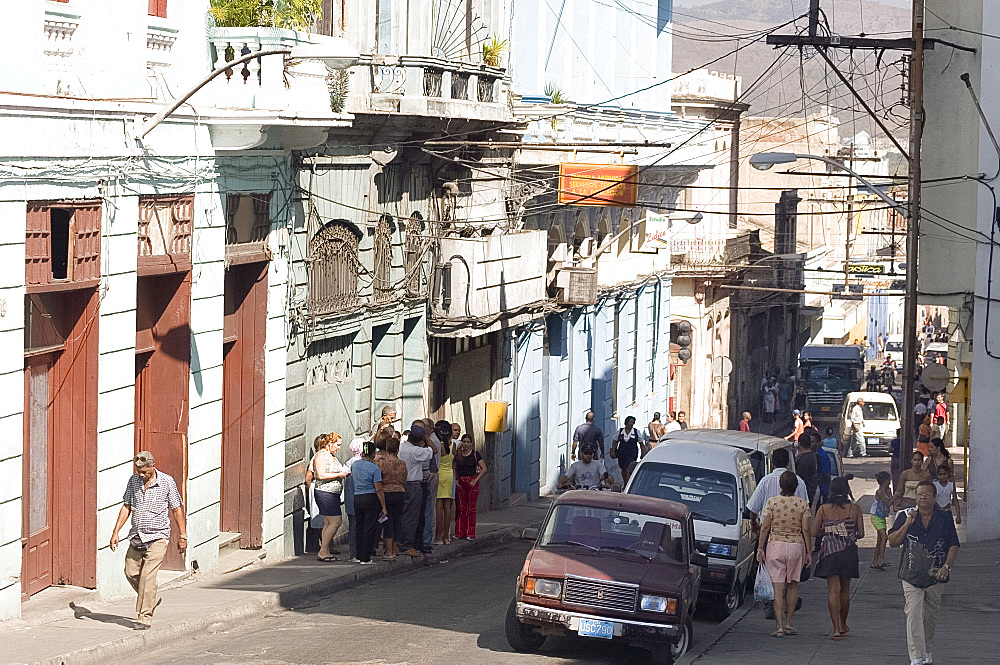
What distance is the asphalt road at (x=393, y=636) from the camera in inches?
513

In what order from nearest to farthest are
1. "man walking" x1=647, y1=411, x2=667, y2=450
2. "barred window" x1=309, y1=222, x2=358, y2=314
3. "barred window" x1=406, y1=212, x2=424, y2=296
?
1. "barred window" x1=309, y1=222, x2=358, y2=314
2. "barred window" x1=406, y1=212, x2=424, y2=296
3. "man walking" x1=647, y1=411, x2=667, y2=450

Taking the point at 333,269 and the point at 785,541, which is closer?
the point at 785,541

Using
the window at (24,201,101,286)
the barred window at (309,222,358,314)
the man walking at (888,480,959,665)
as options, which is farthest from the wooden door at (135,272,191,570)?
the man walking at (888,480,959,665)

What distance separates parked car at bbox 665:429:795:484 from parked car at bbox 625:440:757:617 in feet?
1.77

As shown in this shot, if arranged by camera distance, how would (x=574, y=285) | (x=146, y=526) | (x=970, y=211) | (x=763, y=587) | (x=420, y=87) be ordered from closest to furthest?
(x=146, y=526), (x=763, y=587), (x=420, y=87), (x=970, y=211), (x=574, y=285)

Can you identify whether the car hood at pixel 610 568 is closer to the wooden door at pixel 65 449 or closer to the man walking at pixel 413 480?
the wooden door at pixel 65 449

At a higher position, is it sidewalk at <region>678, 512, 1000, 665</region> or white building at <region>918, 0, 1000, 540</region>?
white building at <region>918, 0, 1000, 540</region>

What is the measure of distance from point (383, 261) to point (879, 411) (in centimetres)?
2769

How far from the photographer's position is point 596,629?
13.2 meters

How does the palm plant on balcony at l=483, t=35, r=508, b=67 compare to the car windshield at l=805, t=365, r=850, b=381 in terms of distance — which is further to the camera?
the car windshield at l=805, t=365, r=850, b=381

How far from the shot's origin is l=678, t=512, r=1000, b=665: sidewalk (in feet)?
43.6

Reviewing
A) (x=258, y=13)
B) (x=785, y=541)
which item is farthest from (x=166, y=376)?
(x=785, y=541)

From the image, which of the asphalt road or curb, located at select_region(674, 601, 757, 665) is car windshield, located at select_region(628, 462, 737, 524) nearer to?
curb, located at select_region(674, 601, 757, 665)

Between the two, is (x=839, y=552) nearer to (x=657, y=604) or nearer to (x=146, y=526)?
(x=657, y=604)
